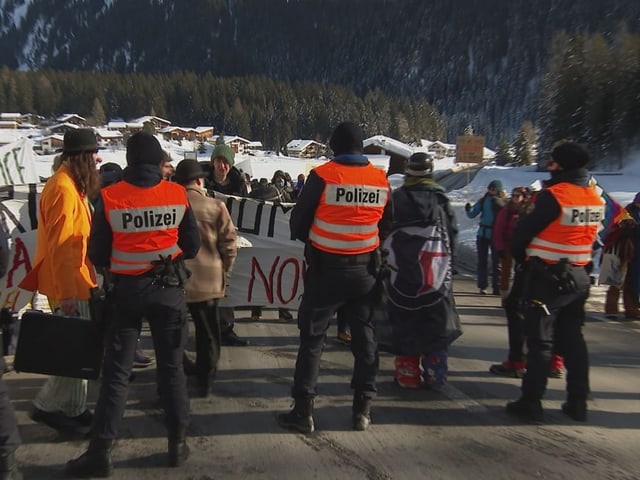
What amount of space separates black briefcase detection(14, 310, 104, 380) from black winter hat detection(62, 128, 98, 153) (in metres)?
1.05

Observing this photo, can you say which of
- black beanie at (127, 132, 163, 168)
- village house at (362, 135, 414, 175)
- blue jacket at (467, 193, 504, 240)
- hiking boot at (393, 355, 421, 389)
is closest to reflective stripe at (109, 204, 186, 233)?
black beanie at (127, 132, 163, 168)

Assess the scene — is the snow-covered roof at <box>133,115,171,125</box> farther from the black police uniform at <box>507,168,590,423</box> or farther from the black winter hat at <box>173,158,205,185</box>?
the black police uniform at <box>507,168,590,423</box>

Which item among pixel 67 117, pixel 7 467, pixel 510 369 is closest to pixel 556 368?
pixel 510 369

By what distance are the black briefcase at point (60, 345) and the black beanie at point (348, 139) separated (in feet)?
6.29

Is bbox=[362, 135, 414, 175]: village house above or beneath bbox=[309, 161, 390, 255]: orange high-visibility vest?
above

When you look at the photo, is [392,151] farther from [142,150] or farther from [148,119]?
[148,119]

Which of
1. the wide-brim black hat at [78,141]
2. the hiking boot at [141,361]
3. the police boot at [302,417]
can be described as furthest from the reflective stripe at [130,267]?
the hiking boot at [141,361]

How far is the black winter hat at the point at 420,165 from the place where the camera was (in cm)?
427

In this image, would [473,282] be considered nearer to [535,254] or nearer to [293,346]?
[293,346]

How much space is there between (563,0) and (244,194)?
18199 centimetres

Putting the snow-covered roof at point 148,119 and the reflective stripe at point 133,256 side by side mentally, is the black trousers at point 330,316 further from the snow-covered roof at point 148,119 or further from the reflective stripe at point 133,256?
the snow-covered roof at point 148,119

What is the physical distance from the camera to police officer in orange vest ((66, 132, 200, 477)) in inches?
116

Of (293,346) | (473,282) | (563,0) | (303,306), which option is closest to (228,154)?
(293,346)

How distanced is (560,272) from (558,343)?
0.57 m
